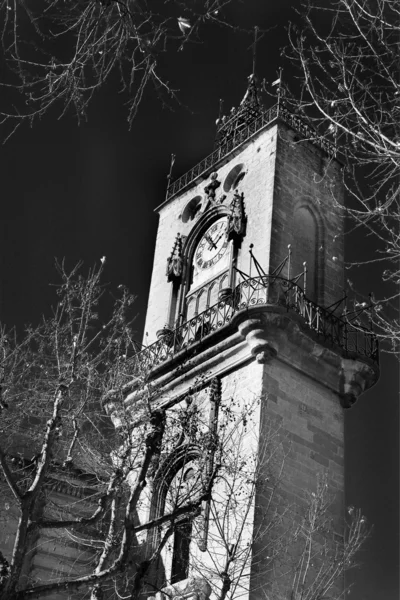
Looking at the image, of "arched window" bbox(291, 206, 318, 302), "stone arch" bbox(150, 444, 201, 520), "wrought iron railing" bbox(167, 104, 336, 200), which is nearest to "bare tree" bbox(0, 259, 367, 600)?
"stone arch" bbox(150, 444, 201, 520)

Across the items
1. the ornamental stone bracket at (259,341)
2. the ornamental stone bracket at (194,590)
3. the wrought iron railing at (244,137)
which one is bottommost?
the ornamental stone bracket at (194,590)

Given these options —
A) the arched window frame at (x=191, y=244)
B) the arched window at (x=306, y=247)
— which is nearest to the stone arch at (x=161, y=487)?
the arched window frame at (x=191, y=244)

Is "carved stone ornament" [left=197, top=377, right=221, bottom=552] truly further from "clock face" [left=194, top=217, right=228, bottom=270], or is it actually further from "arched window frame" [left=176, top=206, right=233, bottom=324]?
"clock face" [left=194, top=217, right=228, bottom=270]

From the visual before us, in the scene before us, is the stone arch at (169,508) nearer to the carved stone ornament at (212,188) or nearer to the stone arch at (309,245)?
the stone arch at (309,245)

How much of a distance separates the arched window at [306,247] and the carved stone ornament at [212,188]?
118 inches

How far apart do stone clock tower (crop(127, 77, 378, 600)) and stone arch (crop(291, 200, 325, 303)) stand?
42mm

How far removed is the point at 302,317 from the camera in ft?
68.6

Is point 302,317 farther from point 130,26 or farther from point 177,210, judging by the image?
point 130,26

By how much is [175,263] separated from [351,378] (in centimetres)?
732

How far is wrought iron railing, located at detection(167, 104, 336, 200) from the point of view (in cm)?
2592

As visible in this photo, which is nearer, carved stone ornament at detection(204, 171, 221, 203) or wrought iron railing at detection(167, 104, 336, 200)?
wrought iron railing at detection(167, 104, 336, 200)

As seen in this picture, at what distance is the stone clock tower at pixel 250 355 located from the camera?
57.1 ft

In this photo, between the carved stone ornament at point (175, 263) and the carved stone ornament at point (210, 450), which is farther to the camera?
the carved stone ornament at point (175, 263)

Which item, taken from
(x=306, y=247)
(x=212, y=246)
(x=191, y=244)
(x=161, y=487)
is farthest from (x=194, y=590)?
(x=191, y=244)
